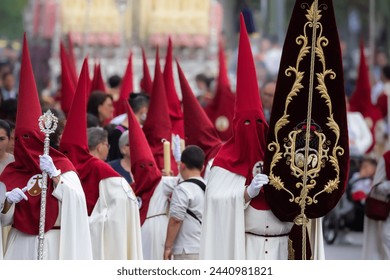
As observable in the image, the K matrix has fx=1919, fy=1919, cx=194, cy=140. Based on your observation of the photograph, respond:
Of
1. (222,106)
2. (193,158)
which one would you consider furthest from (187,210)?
(222,106)

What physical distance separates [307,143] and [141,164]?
116 inches

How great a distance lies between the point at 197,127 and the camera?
17.2 m

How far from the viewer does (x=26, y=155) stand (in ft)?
43.6

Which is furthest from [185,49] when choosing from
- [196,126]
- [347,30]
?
[347,30]

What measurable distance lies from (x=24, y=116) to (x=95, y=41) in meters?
25.1

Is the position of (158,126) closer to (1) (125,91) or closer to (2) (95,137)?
(2) (95,137)

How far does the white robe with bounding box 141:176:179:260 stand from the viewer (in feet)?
52.4

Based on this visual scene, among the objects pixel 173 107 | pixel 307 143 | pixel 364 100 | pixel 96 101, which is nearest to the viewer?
pixel 307 143

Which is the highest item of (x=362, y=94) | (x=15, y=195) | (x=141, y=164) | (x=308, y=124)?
(x=308, y=124)

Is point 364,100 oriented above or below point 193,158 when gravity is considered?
below

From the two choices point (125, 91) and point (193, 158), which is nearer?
point (193, 158)

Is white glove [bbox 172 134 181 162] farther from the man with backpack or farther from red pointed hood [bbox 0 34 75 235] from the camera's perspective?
red pointed hood [bbox 0 34 75 235]

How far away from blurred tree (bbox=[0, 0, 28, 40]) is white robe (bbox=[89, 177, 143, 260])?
53.3 meters

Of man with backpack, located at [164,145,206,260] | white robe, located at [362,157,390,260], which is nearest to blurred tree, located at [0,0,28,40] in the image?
white robe, located at [362,157,390,260]
